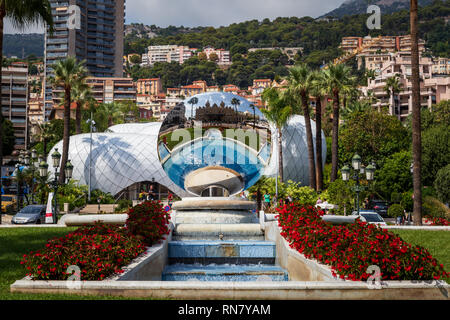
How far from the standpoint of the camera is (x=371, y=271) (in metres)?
8.56

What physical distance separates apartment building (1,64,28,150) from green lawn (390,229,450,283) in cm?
9771

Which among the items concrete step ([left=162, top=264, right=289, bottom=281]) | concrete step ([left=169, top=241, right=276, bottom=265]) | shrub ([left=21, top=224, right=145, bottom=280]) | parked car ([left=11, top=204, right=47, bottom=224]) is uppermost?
shrub ([left=21, top=224, right=145, bottom=280])

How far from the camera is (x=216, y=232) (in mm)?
16094

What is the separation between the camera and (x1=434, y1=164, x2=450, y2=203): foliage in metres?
47.7

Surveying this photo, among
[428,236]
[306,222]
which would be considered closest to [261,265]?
[306,222]

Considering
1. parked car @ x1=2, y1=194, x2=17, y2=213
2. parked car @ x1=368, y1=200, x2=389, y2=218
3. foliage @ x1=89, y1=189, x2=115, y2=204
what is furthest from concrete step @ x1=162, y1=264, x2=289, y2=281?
foliage @ x1=89, y1=189, x2=115, y2=204

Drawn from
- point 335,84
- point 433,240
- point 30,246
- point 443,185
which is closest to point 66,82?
point 335,84

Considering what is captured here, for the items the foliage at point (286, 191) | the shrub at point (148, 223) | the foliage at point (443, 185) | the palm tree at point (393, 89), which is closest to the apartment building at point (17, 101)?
the palm tree at point (393, 89)

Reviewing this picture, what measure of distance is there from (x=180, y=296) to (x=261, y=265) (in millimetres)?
6242

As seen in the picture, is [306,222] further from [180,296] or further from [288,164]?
[288,164]

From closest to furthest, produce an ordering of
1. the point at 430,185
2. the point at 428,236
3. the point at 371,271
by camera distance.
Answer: the point at 371,271 → the point at 428,236 → the point at 430,185

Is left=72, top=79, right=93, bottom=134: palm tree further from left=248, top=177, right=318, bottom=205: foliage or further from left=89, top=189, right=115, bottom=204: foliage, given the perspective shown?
left=248, top=177, right=318, bottom=205: foliage

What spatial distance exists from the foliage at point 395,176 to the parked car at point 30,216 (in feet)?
115
